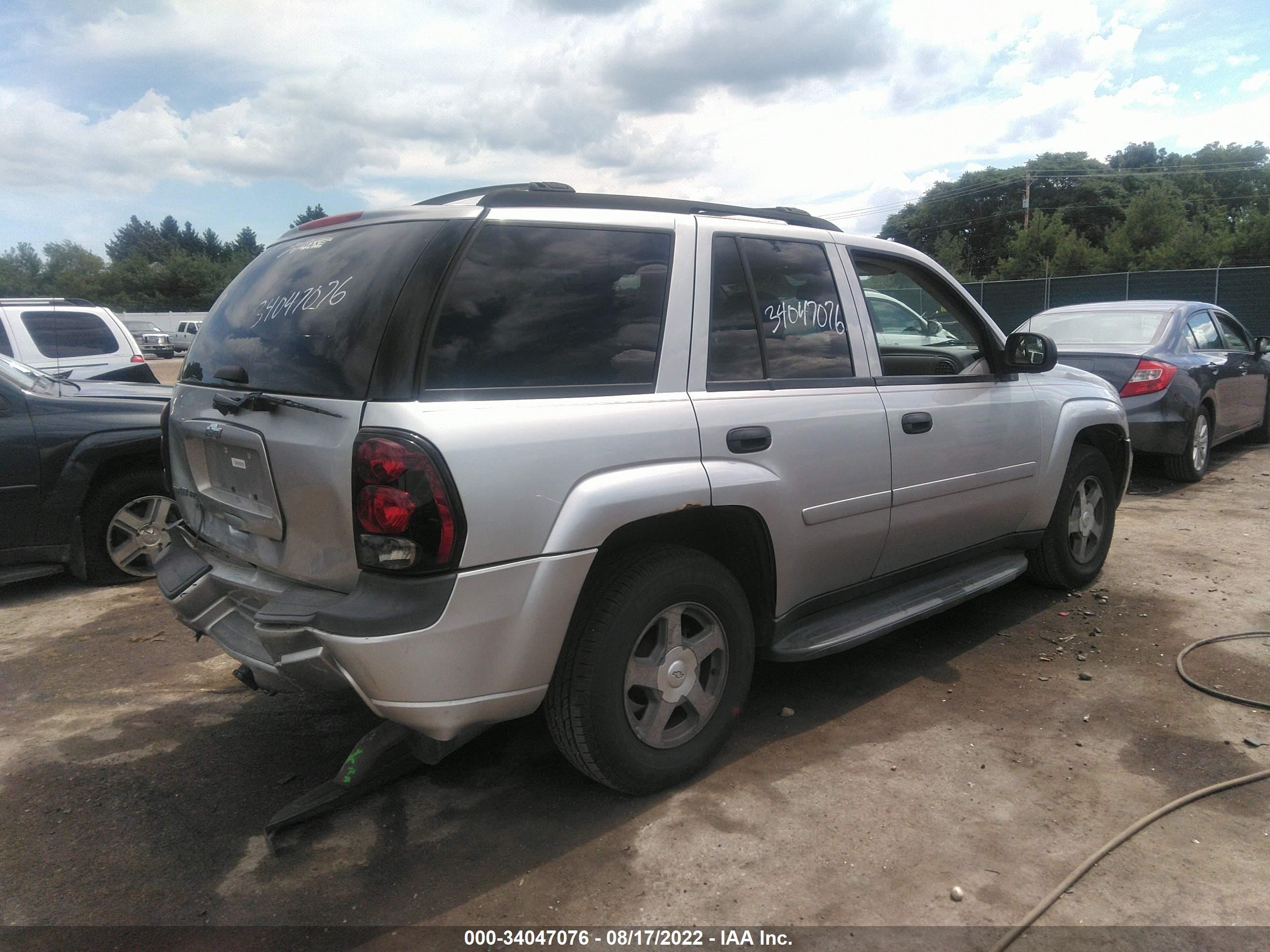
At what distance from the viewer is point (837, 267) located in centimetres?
370

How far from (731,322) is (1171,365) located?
605cm

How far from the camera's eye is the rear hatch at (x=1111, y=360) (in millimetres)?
7723

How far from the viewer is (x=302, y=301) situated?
2.89 m

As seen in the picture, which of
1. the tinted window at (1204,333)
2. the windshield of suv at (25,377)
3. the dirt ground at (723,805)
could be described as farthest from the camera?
the tinted window at (1204,333)

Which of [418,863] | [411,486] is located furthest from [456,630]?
[418,863]

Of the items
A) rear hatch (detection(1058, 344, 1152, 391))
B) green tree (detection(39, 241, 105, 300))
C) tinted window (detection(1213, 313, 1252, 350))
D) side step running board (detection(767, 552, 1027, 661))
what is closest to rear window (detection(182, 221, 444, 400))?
side step running board (detection(767, 552, 1027, 661))

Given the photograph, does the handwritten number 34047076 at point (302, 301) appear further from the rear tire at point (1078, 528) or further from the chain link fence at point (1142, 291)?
the chain link fence at point (1142, 291)

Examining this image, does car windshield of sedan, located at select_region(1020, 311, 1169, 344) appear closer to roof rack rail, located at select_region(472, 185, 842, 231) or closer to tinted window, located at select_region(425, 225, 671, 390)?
roof rack rail, located at select_region(472, 185, 842, 231)

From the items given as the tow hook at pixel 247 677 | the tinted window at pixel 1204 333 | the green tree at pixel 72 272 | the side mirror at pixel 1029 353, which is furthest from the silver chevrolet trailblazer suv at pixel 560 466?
the green tree at pixel 72 272

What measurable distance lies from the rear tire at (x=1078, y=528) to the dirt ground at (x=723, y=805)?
1.70ft

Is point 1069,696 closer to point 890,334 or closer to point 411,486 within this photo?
point 890,334

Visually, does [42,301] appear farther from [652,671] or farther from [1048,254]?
[1048,254]

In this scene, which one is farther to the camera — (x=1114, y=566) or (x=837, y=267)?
(x=1114, y=566)

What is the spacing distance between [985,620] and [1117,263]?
37.2 meters
